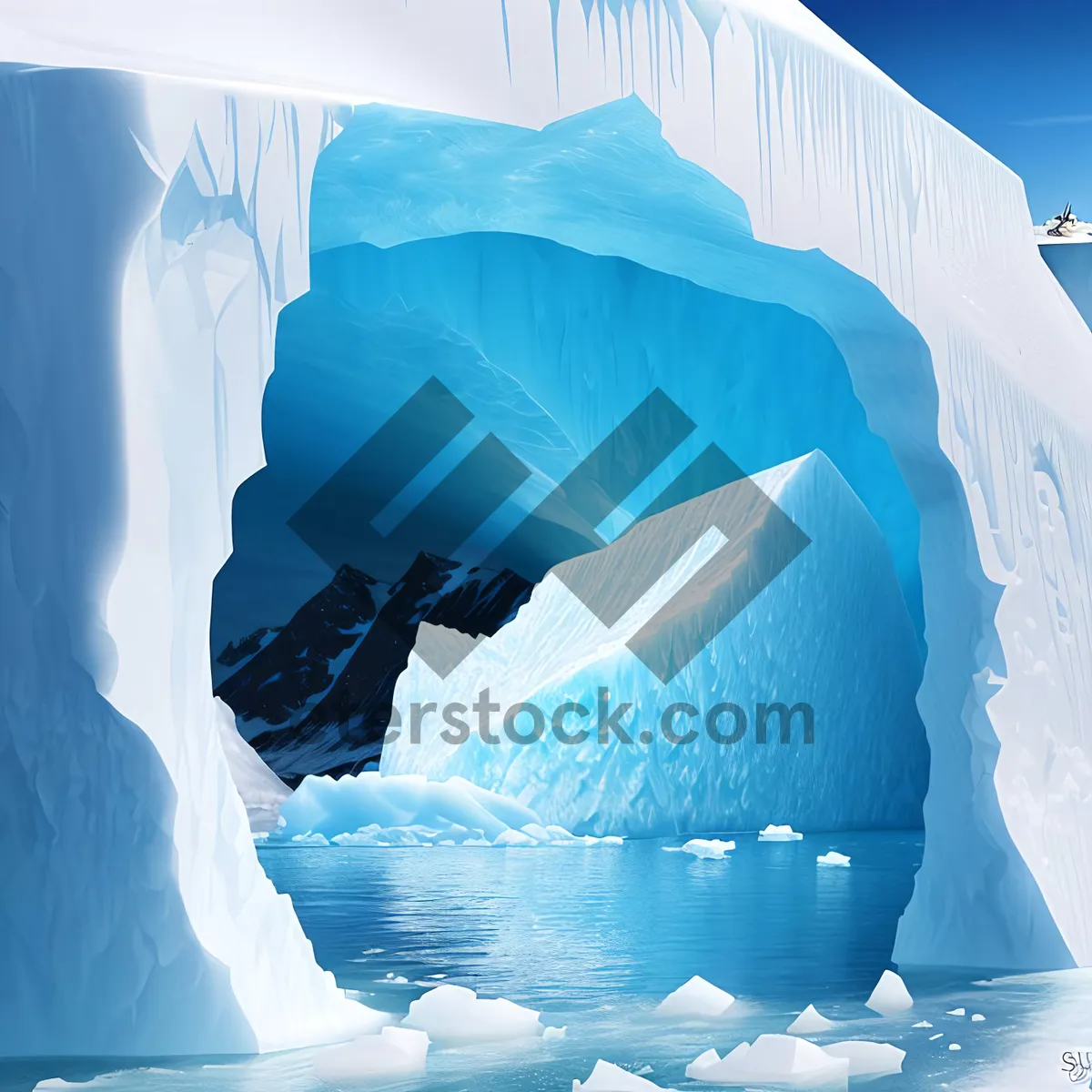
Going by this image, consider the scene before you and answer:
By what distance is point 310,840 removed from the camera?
15430mm

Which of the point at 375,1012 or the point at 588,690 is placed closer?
the point at 375,1012

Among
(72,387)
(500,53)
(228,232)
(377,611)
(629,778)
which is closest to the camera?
(72,387)

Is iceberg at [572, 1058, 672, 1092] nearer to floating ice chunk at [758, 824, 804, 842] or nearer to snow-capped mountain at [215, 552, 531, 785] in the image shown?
floating ice chunk at [758, 824, 804, 842]

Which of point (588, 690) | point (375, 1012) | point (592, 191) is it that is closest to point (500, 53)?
point (592, 191)

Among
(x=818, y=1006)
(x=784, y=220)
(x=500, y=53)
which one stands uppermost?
(x=500, y=53)

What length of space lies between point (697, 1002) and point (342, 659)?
24992mm

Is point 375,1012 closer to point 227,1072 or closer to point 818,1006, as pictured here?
point 227,1072

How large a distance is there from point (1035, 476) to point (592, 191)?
2.51 m

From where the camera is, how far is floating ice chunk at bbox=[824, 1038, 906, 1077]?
4.16 meters

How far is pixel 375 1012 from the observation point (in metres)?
4.97

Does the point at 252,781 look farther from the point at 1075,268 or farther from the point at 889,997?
the point at 889,997

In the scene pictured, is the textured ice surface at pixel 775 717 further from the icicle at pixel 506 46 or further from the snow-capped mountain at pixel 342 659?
the snow-capped mountain at pixel 342 659

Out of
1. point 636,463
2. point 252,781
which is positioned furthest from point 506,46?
point 252,781

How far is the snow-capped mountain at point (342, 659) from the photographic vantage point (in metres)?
26.0
